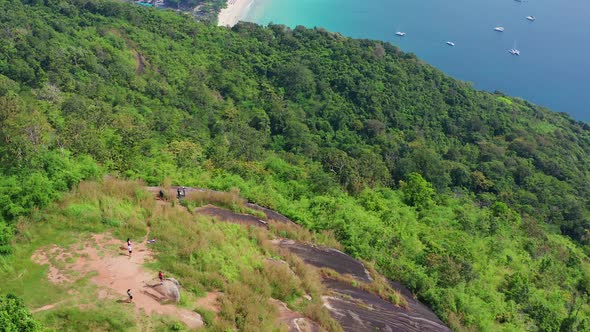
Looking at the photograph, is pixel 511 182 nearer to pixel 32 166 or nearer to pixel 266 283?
pixel 266 283

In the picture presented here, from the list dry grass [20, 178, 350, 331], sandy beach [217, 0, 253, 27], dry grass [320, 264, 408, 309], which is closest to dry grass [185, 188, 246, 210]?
dry grass [20, 178, 350, 331]

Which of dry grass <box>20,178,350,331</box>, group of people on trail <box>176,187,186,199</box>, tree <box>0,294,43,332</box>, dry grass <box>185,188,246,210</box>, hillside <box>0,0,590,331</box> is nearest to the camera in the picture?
tree <box>0,294,43,332</box>

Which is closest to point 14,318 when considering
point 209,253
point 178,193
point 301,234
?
point 209,253

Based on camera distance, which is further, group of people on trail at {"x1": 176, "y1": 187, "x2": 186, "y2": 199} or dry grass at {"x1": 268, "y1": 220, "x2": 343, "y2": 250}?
group of people on trail at {"x1": 176, "y1": 187, "x2": 186, "y2": 199}

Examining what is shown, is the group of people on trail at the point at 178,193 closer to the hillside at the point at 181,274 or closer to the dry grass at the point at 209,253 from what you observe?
the hillside at the point at 181,274

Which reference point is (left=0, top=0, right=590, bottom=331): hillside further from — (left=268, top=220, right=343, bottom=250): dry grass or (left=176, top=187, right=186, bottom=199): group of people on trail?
(left=176, top=187, right=186, bottom=199): group of people on trail

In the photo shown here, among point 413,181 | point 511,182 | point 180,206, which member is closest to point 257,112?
point 413,181
